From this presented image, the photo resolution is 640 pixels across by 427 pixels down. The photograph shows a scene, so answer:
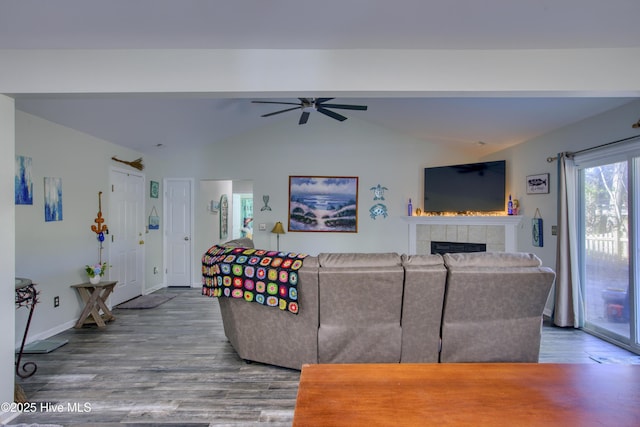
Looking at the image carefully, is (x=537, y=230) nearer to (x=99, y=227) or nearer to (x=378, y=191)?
(x=378, y=191)

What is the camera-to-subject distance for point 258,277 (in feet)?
8.63

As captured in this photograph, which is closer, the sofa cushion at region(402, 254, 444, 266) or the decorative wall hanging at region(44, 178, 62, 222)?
the sofa cushion at region(402, 254, 444, 266)

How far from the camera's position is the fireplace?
533 cm

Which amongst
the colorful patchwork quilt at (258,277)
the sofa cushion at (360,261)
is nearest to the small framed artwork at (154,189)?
the colorful patchwork quilt at (258,277)

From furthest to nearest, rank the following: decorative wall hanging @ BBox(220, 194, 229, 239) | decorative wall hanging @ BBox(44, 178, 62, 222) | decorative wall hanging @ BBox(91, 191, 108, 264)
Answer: decorative wall hanging @ BBox(220, 194, 229, 239)
decorative wall hanging @ BBox(91, 191, 108, 264)
decorative wall hanging @ BBox(44, 178, 62, 222)

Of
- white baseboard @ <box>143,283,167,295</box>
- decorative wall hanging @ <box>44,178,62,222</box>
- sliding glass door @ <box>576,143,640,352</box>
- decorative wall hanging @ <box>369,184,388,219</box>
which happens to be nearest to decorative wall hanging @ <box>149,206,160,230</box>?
white baseboard @ <box>143,283,167,295</box>

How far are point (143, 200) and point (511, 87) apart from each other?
5362mm

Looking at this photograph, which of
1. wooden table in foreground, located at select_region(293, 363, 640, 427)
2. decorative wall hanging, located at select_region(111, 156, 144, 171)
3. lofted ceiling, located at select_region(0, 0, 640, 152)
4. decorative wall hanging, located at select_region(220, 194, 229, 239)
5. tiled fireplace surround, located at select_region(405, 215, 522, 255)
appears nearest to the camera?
wooden table in foreground, located at select_region(293, 363, 640, 427)

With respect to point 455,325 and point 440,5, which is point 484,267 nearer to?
point 455,325

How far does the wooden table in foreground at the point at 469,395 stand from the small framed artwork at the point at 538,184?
12.9 ft

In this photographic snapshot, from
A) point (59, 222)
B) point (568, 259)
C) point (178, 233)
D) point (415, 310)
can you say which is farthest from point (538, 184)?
point (59, 222)

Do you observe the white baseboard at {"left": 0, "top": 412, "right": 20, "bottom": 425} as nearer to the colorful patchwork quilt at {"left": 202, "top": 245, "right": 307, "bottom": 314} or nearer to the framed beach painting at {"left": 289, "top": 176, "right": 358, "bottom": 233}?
the colorful patchwork quilt at {"left": 202, "top": 245, "right": 307, "bottom": 314}

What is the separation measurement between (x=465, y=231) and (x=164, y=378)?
188 inches

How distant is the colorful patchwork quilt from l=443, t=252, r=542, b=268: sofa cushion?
117 centimetres
